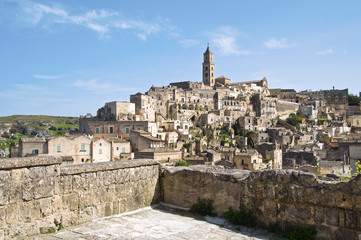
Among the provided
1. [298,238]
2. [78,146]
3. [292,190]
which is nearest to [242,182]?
[292,190]

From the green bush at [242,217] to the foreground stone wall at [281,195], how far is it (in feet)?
0.28

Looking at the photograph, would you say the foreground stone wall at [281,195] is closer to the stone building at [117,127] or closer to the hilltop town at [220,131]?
the hilltop town at [220,131]

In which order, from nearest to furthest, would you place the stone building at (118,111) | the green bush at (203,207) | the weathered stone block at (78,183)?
the weathered stone block at (78,183) → the green bush at (203,207) → the stone building at (118,111)

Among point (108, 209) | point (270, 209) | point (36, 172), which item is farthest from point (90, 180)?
point (270, 209)

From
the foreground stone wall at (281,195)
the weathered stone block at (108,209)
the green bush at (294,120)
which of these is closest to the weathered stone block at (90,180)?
the weathered stone block at (108,209)

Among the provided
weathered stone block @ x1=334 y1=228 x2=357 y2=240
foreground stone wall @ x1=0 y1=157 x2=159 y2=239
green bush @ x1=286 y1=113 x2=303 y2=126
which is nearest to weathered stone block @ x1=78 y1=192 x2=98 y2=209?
foreground stone wall @ x1=0 y1=157 x2=159 y2=239

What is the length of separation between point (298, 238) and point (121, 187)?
307cm

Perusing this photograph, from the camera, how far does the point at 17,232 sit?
4500mm

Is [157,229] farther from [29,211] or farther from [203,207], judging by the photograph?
[29,211]

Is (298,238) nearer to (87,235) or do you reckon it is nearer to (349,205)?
(349,205)

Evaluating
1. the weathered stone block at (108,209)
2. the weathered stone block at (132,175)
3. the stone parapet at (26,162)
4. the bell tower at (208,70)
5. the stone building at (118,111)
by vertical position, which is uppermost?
the bell tower at (208,70)

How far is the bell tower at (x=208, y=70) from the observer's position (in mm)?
97250

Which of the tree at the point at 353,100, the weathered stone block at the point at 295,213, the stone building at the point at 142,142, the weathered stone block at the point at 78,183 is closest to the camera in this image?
the weathered stone block at the point at 295,213

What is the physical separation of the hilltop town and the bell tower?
11.5 inches
